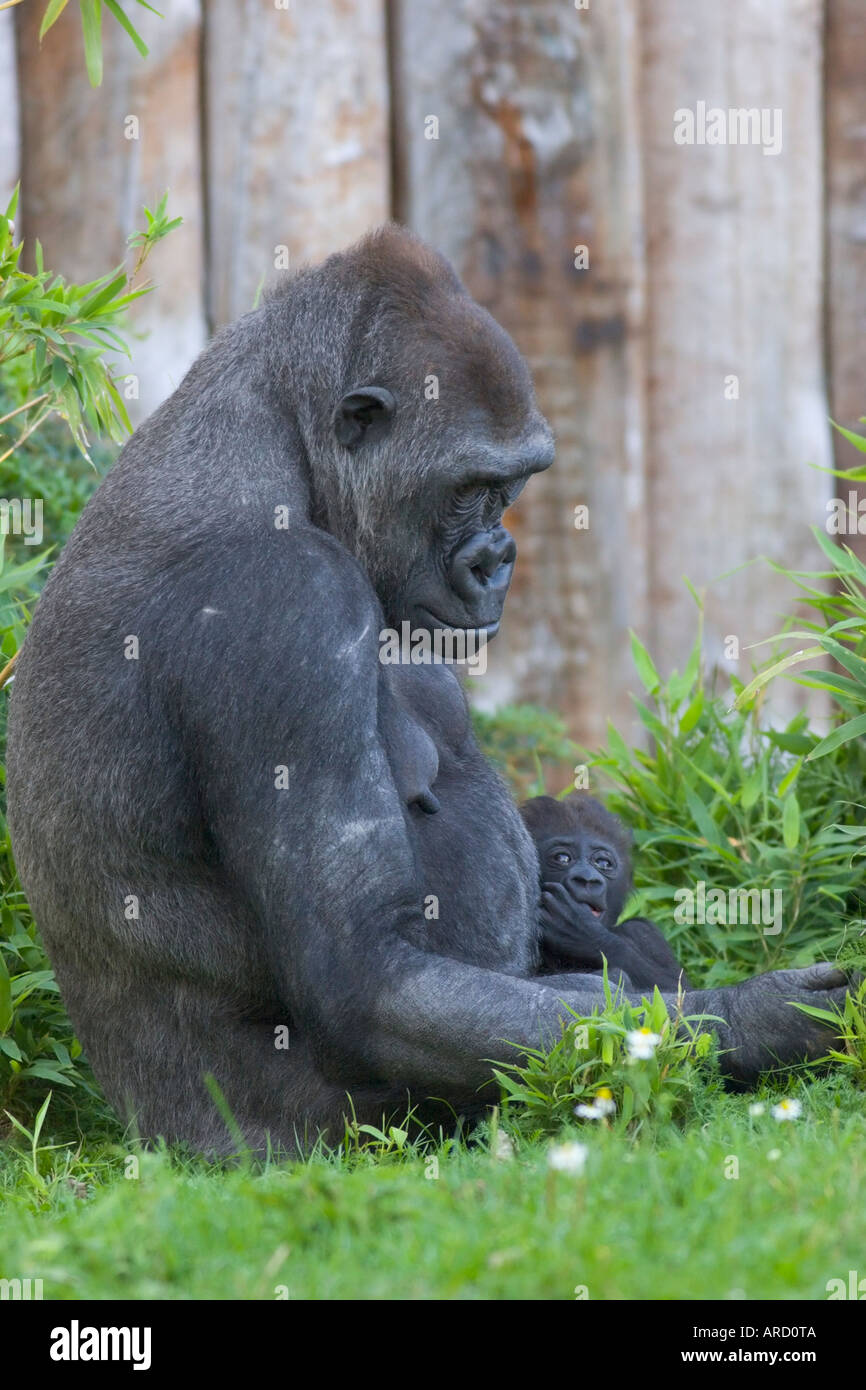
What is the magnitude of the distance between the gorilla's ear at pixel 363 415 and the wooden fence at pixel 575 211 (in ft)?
8.72

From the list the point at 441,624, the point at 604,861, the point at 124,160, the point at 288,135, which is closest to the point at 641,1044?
the point at 441,624

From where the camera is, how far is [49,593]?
344 centimetres

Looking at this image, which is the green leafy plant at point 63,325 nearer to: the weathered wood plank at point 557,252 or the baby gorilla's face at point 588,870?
the baby gorilla's face at point 588,870

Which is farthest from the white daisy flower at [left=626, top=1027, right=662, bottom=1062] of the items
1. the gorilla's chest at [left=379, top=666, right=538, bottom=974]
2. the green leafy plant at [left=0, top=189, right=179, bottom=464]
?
the green leafy plant at [left=0, top=189, right=179, bottom=464]

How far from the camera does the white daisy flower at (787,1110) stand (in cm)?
282

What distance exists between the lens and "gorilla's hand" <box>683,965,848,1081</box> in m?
3.27

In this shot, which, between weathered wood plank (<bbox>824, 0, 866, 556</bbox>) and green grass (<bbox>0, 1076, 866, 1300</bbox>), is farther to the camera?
weathered wood plank (<bbox>824, 0, 866, 556</bbox>)

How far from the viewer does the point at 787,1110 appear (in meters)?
2.86

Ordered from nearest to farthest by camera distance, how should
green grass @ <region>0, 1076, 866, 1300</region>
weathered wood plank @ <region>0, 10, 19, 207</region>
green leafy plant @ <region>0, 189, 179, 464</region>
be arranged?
1. green grass @ <region>0, 1076, 866, 1300</region>
2. green leafy plant @ <region>0, 189, 179, 464</region>
3. weathered wood plank @ <region>0, 10, 19, 207</region>

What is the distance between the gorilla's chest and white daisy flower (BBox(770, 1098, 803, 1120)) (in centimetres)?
73

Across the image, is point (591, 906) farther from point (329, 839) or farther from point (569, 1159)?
point (569, 1159)

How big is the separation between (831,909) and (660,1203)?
2.23m

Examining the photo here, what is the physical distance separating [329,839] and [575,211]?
3.85m

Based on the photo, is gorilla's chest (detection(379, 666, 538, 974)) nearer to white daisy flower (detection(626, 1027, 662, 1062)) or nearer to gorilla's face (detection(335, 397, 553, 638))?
gorilla's face (detection(335, 397, 553, 638))
